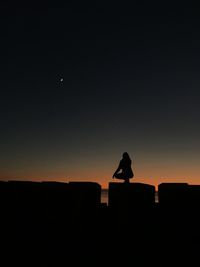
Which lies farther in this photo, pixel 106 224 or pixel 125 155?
pixel 125 155

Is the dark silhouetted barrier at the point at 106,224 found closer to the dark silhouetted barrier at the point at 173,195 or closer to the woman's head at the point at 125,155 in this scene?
the dark silhouetted barrier at the point at 173,195

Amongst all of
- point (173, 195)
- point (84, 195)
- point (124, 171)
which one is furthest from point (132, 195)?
point (124, 171)

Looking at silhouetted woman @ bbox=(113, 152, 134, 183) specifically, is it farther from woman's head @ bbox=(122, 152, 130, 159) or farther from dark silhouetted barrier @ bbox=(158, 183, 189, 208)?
dark silhouetted barrier @ bbox=(158, 183, 189, 208)

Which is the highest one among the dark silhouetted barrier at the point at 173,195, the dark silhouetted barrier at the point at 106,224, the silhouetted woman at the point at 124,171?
the silhouetted woman at the point at 124,171

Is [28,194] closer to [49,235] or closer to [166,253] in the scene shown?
[49,235]

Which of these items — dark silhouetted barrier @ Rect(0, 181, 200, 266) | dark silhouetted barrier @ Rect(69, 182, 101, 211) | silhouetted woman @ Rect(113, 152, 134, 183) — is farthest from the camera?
silhouetted woman @ Rect(113, 152, 134, 183)

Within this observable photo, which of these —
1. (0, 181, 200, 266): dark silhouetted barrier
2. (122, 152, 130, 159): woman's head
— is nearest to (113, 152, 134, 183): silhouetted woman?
(122, 152, 130, 159): woman's head

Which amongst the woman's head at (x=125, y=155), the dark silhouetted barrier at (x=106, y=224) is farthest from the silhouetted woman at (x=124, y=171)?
the dark silhouetted barrier at (x=106, y=224)

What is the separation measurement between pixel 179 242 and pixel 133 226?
721 mm

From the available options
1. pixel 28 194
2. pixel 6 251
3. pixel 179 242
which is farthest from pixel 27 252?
pixel 179 242

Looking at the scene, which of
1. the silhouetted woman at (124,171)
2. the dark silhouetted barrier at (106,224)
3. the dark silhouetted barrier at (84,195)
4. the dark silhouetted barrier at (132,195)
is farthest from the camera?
the silhouetted woman at (124,171)

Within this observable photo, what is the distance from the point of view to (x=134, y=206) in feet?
20.9

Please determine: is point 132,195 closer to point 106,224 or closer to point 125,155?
point 106,224

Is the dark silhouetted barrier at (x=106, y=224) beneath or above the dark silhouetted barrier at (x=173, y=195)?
beneath
